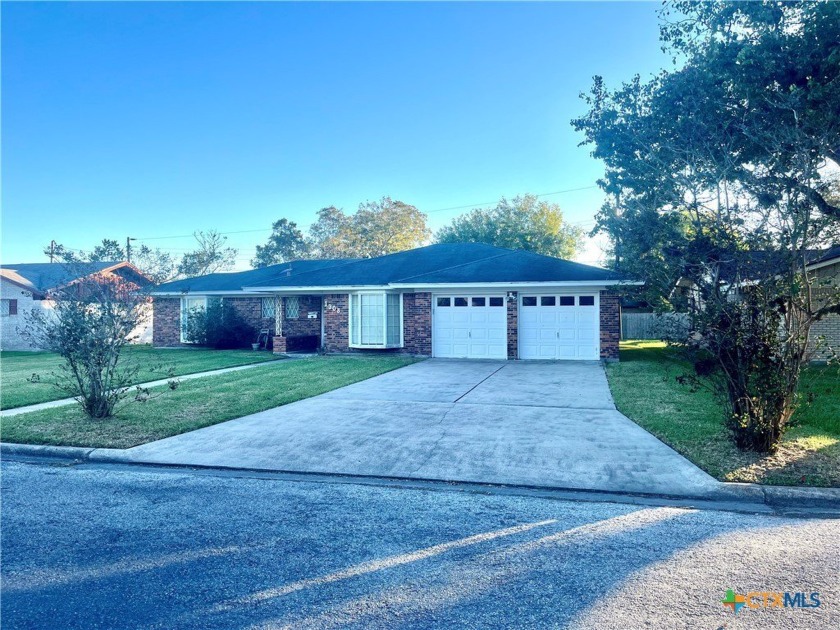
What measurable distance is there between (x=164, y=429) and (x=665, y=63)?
13860 millimetres

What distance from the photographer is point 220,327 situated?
21.1m

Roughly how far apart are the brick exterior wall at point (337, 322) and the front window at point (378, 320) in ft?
1.64

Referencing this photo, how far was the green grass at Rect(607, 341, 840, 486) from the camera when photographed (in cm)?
536

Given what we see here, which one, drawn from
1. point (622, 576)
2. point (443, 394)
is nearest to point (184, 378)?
point (443, 394)

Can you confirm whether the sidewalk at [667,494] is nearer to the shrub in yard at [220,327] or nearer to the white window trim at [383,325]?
the white window trim at [383,325]

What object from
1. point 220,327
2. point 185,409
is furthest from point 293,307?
point 185,409

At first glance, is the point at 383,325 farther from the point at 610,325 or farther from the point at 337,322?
the point at 610,325

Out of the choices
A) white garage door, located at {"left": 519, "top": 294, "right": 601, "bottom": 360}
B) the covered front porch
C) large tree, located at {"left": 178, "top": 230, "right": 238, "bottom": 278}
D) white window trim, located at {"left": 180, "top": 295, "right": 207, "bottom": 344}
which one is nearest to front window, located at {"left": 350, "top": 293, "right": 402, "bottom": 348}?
the covered front porch

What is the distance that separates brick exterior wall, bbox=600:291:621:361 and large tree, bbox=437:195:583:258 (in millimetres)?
25354

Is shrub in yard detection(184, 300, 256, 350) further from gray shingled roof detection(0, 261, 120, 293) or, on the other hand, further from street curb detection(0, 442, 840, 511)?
street curb detection(0, 442, 840, 511)

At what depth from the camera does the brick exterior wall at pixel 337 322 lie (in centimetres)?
1842

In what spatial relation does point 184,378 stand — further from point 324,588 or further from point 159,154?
point 159,154

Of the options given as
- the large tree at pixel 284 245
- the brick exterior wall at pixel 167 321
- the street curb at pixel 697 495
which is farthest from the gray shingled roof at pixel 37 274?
the large tree at pixel 284 245

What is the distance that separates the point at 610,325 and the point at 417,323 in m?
6.06
